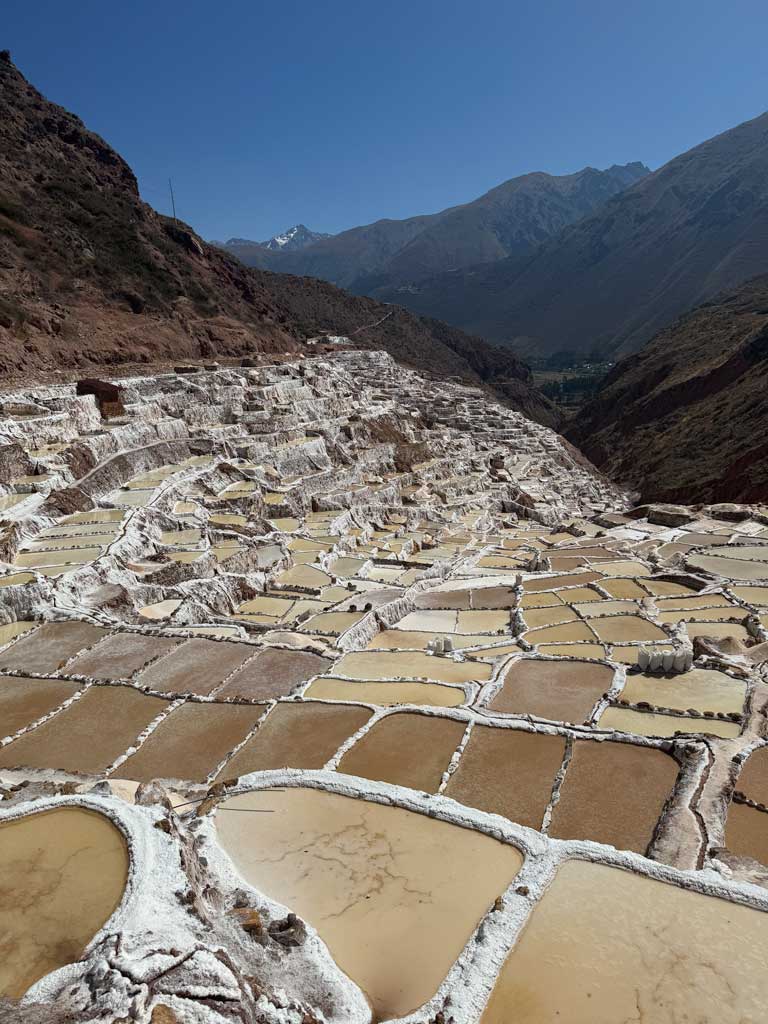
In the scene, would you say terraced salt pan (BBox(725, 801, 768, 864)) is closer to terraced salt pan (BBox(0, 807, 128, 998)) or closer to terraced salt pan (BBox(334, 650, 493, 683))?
terraced salt pan (BBox(334, 650, 493, 683))

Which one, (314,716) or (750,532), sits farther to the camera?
(750,532)

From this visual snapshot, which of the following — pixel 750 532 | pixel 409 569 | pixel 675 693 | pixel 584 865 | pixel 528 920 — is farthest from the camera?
pixel 750 532

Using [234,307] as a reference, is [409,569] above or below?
below

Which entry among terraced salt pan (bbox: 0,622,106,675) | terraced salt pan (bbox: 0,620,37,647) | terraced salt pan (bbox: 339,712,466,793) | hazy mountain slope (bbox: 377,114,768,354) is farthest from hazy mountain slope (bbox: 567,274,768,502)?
hazy mountain slope (bbox: 377,114,768,354)

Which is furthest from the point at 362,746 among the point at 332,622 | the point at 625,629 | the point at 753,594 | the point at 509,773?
the point at 753,594

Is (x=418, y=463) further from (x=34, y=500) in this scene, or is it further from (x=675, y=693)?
(x=675, y=693)

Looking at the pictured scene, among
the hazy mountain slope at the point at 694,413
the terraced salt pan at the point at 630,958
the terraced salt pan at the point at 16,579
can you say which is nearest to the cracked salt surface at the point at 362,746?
the terraced salt pan at the point at 630,958

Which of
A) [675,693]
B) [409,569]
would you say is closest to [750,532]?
[409,569]
